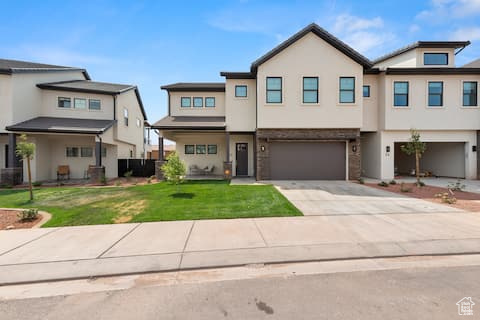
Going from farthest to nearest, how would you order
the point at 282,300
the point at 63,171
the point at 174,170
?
A: the point at 63,171, the point at 174,170, the point at 282,300

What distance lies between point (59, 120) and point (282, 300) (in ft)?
61.3

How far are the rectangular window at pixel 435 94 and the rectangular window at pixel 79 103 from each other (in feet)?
78.0

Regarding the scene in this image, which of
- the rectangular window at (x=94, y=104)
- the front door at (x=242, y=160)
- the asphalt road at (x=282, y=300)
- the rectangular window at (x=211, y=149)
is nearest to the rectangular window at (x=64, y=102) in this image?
the rectangular window at (x=94, y=104)

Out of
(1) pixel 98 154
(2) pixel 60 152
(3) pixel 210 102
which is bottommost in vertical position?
(1) pixel 98 154

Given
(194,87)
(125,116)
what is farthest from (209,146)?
(125,116)

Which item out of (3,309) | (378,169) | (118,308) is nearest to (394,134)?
(378,169)

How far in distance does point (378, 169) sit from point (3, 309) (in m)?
16.8

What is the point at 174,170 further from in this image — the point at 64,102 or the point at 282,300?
the point at 64,102

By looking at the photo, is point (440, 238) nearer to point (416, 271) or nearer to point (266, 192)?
point (416, 271)

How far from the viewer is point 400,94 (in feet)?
45.4

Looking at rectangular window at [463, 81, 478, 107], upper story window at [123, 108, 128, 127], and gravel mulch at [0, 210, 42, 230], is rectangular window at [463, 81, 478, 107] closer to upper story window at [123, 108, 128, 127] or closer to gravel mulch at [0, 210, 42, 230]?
gravel mulch at [0, 210, 42, 230]

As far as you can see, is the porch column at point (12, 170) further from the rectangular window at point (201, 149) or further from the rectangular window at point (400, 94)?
the rectangular window at point (400, 94)

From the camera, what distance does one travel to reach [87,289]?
3320mm

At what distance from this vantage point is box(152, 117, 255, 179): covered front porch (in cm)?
1405
